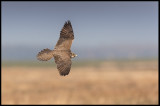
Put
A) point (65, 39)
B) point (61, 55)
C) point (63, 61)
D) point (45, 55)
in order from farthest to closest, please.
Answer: point (65, 39), point (45, 55), point (61, 55), point (63, 61)

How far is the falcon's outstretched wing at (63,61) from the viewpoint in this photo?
1047cm

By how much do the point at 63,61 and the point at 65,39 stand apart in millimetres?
1705

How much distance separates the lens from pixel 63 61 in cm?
1090

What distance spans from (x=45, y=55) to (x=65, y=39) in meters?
1.45

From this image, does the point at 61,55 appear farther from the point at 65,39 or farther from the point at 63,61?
the point at 65,39

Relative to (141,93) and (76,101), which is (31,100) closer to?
(76,101)

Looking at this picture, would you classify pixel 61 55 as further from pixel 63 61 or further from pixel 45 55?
pixel 45 55

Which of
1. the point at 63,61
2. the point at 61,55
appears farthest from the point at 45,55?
the point at 63,61

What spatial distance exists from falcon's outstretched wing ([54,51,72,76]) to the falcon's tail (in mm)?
201

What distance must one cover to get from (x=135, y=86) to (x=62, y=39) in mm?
49043

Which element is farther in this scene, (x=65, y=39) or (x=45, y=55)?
(x=65, y=39)

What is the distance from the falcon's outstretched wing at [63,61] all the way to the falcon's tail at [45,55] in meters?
0.20

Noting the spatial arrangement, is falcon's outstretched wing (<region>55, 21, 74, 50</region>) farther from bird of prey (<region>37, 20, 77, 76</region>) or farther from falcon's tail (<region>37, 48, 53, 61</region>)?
falcon's tail (<region>37, 48, 53, 61</region>)

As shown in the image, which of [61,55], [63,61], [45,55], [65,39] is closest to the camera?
[63,61]
